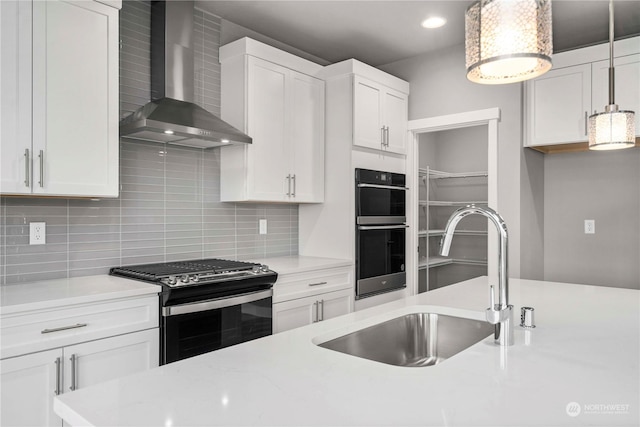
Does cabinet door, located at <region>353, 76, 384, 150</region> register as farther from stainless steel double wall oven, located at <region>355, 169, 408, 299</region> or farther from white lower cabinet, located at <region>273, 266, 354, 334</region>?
white lower cabinet, located at <region>273, 266, 354, 334</region>

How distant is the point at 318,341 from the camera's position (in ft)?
4.58

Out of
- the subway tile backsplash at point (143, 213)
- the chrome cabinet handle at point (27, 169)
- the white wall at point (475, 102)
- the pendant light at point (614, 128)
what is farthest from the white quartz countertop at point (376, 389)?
the white wall at point (475, 102)

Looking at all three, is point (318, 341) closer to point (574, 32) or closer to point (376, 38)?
point (376, 38)

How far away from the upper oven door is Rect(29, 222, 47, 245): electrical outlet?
6.75ft

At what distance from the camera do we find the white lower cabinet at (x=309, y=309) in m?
2.89

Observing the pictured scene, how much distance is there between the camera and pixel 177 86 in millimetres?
2816

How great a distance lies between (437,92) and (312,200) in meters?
1.47

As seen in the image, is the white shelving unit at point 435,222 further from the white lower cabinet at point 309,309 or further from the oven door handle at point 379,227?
the white lower cabinet at point 309,309

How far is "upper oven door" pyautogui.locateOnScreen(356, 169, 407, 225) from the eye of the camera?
353 cm

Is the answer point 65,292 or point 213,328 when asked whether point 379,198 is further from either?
point 65,292

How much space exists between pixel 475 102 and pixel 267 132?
175cm

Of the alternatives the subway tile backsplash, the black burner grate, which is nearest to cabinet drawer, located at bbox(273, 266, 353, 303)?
the black burner grate

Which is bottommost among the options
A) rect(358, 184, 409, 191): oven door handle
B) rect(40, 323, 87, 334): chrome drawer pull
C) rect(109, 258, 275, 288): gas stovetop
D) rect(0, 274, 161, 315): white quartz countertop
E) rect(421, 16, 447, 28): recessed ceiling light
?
rect(40, 323, 87, 334): chrome drawer pull

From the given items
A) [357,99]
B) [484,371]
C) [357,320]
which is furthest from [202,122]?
[484,371]
